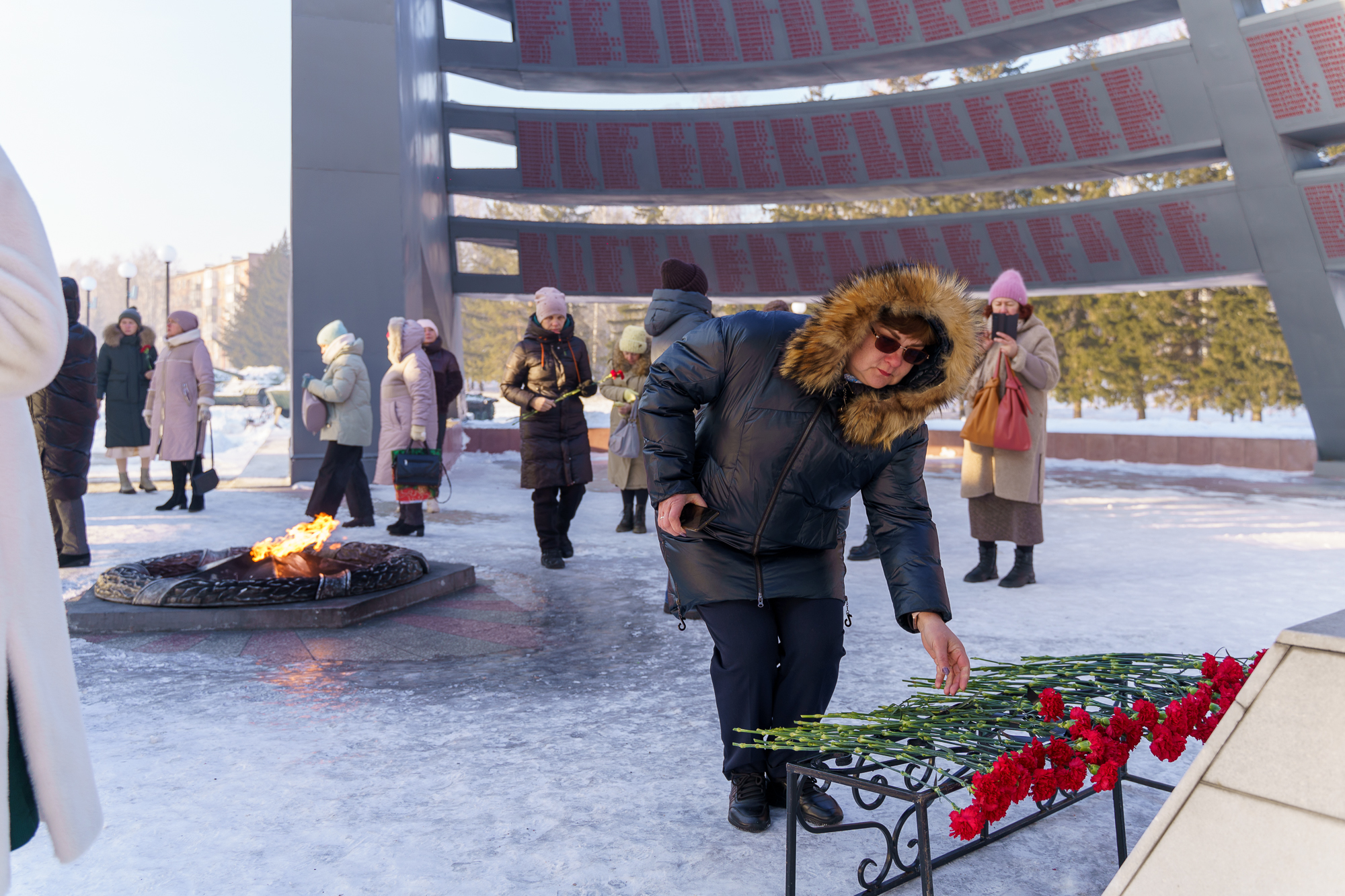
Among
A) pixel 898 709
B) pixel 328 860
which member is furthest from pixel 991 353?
pixel 328 860

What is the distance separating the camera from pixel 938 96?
588 inches

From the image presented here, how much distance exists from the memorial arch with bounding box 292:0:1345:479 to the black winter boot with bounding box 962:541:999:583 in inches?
238

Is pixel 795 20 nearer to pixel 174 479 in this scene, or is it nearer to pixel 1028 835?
pixel 174 479

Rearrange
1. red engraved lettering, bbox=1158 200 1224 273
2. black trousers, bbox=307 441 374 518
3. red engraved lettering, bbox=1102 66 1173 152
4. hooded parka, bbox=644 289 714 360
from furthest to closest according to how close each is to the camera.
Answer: red engraved lettering, bbox=1158 200 1224 273
red engraved lettering, bbox=1102 66 1173 152
black trousers, bbox=307 441 374 518
hooded parka, bbox=644 289 714 360

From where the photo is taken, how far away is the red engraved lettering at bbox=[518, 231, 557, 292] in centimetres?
1711

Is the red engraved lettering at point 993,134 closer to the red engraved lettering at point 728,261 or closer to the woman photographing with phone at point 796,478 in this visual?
the red engraved lettering at point 728,261

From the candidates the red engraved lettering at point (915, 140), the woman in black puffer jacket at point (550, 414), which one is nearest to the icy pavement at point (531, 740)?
the woman in black puffer jacket at point (550, 414)

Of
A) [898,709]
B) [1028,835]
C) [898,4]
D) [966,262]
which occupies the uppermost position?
[898,4]

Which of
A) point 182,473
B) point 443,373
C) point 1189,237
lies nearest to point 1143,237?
point 1189,237

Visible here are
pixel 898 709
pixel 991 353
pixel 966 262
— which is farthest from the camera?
pixel 966 262

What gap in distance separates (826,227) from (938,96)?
2.70 meters

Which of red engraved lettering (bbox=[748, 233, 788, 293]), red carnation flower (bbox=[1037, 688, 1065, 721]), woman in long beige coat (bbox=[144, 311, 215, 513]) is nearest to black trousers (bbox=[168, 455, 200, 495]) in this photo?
woman in long beige coat (bbox=[144, 311, 215, 513])

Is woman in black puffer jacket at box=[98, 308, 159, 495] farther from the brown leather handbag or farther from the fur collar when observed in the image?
the brown leather handbag

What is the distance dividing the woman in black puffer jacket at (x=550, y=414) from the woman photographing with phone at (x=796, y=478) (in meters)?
3.89
